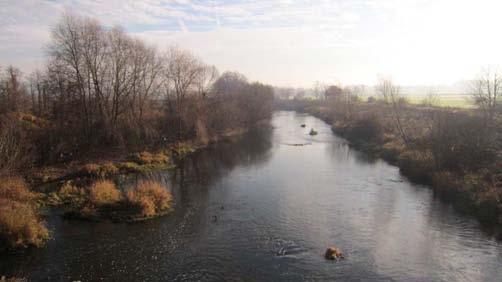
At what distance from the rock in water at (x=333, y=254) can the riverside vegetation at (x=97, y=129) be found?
33.9ft

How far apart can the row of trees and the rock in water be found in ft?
64.1

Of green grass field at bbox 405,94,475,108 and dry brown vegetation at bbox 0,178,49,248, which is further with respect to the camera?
green grass field at bbox 405,94,475,108

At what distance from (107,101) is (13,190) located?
19410mm

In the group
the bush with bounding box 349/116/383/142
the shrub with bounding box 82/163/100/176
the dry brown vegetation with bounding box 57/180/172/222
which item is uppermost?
the bush with bounding box 349/116/383/142

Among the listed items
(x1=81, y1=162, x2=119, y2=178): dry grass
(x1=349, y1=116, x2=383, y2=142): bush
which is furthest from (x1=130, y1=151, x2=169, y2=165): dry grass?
(x1=349, y1=116, x2=383, y2=142): bush

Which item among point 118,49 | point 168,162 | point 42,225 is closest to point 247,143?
point 168,162

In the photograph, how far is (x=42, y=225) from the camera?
17000mm

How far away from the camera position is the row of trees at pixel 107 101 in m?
32.7

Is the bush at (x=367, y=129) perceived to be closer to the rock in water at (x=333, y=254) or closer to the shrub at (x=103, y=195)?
the rock in water at (x=333, y=254)

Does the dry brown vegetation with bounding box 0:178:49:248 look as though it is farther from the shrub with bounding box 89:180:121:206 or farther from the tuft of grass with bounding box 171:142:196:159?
the tuft of grass with bounding box 171:142:196:159

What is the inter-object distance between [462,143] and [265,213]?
1718cm

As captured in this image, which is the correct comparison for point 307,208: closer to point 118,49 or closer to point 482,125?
point 482,125

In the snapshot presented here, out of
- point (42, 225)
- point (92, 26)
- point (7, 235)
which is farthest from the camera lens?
point (92, 26)

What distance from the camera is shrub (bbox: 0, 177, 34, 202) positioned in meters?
19.1
